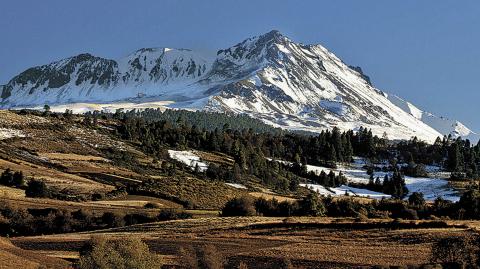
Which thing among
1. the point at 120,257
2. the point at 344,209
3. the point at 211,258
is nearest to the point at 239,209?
the point at 344,209

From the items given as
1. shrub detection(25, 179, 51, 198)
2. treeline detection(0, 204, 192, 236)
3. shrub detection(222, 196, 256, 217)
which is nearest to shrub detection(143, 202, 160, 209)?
shrub detection(222, 196, 256, 217)

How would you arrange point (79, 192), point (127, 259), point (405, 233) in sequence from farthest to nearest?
1. point (79, 192)
2. point (405, 233)
3. point (127, 259)

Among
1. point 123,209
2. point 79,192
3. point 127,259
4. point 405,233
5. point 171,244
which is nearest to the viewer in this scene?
point 127,259

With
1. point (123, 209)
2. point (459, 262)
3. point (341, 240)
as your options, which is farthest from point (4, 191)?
point (459, 262)

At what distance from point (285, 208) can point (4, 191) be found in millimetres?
55457

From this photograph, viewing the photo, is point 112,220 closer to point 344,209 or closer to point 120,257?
point 344,209

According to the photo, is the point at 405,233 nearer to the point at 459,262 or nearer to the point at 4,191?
the point at 459,262

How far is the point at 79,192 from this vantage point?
151 metres

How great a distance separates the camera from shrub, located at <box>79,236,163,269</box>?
5412cm

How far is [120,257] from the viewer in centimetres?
5556

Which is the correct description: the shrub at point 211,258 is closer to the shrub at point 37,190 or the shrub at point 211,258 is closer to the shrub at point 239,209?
the shrub at point 239,209

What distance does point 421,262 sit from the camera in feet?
219

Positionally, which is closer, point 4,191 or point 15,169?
point 4,191

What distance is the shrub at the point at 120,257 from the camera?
5412 cm
